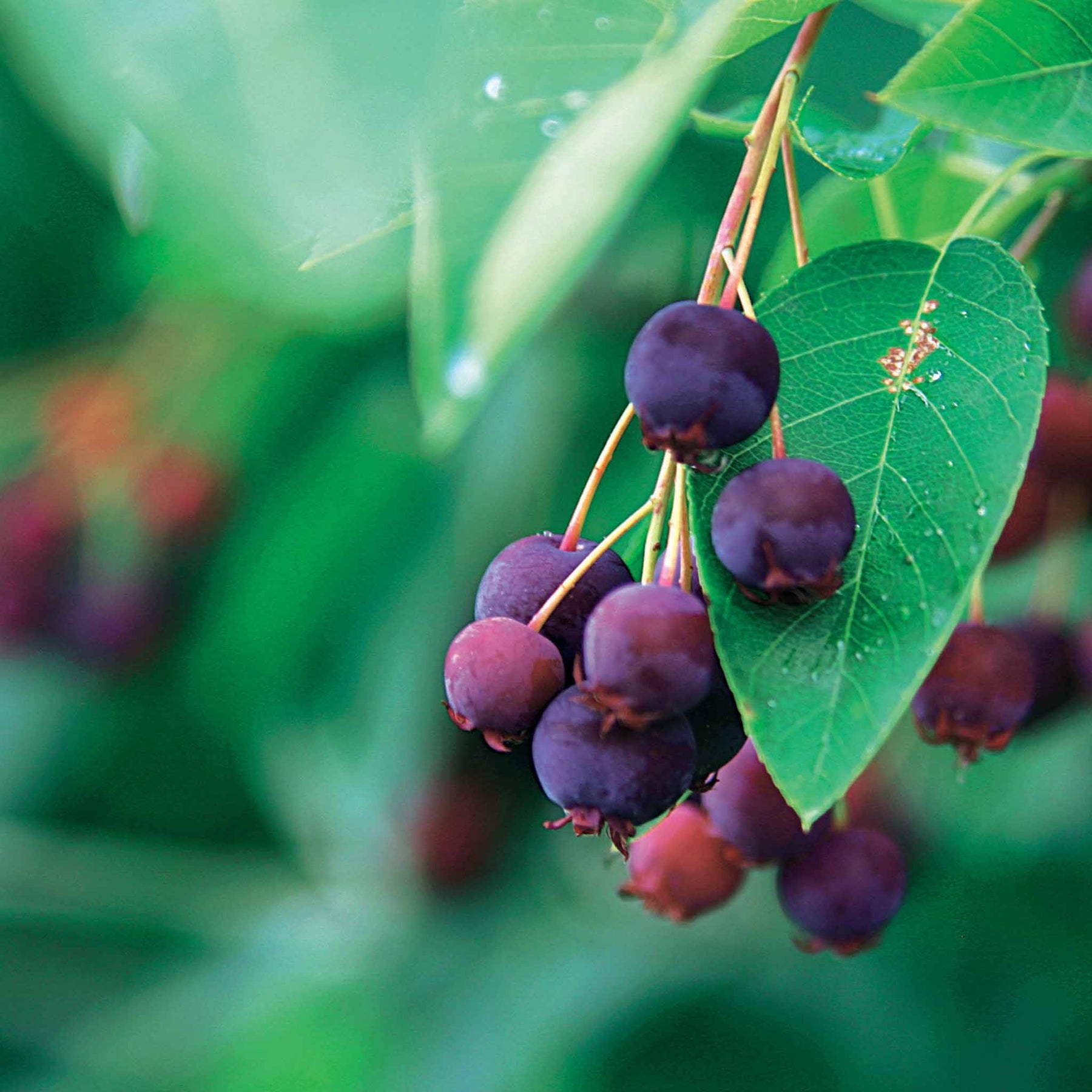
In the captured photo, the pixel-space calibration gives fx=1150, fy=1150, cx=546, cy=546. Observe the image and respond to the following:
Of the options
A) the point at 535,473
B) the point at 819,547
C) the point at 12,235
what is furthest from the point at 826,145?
the point at 12,235

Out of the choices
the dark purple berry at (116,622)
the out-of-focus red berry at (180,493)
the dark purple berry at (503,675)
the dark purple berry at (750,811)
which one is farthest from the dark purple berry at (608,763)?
the dark purple berry at (116,622)

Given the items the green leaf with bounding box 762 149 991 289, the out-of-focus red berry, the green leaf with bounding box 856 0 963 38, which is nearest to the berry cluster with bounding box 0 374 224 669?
the out-of-focus red berry

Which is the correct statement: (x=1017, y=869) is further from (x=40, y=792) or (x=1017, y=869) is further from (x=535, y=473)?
(x=40, y=792)

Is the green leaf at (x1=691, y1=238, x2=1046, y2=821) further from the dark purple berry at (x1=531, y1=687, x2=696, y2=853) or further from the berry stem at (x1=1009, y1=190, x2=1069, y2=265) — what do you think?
the berry stem at (x1=1009, y1=190, x2=1069, y2=265)

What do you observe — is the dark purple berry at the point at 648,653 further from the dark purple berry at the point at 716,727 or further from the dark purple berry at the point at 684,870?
the dark purple berry at the point at 684,870

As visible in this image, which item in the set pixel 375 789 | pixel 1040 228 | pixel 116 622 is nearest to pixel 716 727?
pixel 1040 228

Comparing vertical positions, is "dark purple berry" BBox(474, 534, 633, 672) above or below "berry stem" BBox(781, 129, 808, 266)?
below
